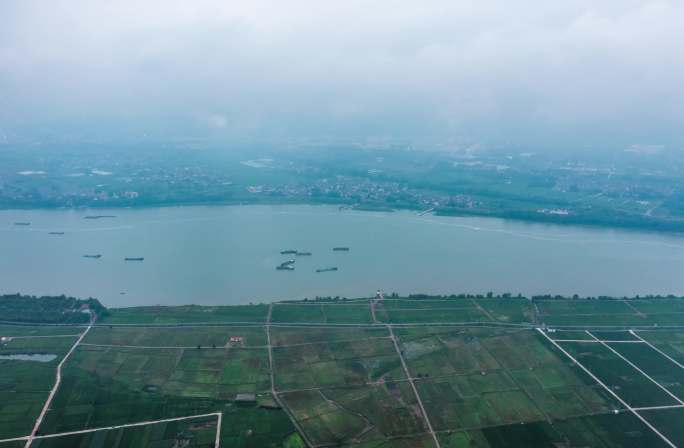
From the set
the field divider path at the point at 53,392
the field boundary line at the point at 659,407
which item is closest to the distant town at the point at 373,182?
the field boundary line at the point at 659,407

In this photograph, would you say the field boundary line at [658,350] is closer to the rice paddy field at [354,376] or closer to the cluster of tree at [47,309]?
the rice paddy field at [354,376]

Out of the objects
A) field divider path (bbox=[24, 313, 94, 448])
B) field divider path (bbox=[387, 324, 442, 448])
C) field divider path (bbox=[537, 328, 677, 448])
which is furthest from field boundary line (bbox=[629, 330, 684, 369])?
field divider path (bbox=[24, 313, 94, 448])

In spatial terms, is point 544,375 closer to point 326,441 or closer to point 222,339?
point 326,441

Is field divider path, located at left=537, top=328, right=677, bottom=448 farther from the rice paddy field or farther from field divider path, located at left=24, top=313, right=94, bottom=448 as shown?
field divider path, located at left=24, top=313, right=94, bottom=448

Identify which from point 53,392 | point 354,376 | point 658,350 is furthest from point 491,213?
point 53,392

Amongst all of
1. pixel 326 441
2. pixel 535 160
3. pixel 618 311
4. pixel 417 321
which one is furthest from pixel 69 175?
pixel 535 160

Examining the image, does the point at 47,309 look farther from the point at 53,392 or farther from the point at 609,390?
the point at 609,390
